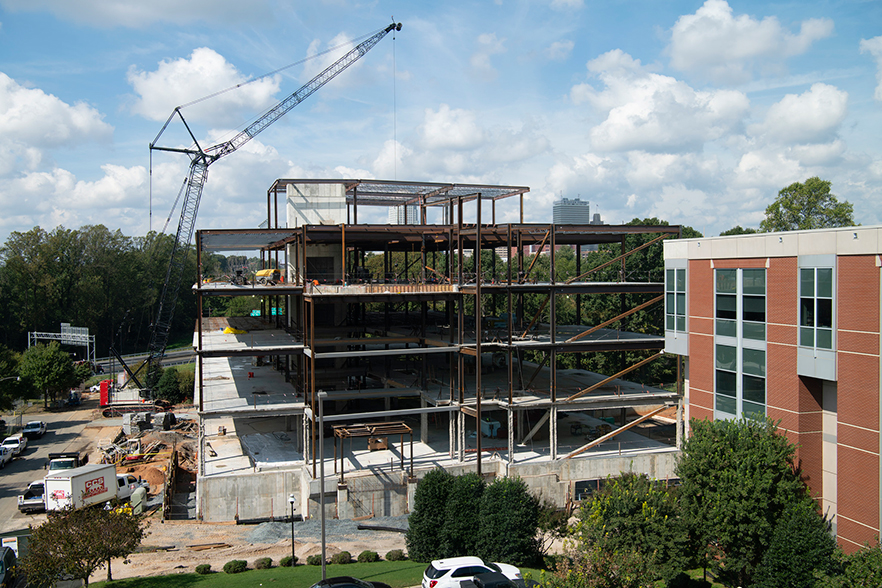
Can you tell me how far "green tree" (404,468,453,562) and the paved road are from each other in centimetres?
2206

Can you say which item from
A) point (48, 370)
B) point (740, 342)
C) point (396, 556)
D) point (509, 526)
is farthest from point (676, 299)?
point (48, 370)

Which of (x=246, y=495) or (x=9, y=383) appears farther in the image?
(x=9, y=383)

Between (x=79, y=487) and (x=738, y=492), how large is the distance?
32.1 metres

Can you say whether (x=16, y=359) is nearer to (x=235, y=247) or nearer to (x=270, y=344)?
(x=235, y=247)

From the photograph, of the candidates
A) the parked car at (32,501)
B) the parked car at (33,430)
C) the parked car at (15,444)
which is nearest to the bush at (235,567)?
the parked car at (32,501)

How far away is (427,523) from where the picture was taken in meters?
26.8

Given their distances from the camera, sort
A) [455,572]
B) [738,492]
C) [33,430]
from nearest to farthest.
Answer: [455,572] → [738,492] → [33,430]

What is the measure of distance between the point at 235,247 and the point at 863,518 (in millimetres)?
46737

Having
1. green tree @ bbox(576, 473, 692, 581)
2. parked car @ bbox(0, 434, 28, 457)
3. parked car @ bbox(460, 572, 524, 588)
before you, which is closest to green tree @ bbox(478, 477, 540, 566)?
green tree @ bbox(576, 473, 692, 581)

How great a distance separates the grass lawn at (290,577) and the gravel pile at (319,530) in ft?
13.8

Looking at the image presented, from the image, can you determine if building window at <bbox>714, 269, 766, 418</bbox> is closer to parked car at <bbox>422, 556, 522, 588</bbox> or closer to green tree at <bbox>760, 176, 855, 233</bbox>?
parked car at <bbox>422, 556, 522, 588</bbox>

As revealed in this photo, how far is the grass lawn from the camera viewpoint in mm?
23719

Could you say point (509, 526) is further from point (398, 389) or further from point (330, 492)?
point (398, 389)

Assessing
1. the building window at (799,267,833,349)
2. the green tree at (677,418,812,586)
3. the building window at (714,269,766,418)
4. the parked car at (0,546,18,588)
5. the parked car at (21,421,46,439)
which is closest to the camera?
the parked car at (0,546,18,588)
